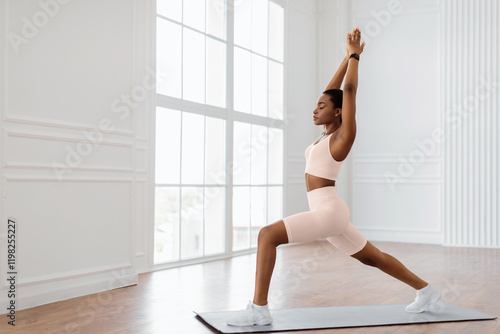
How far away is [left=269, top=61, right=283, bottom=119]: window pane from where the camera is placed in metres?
6.36

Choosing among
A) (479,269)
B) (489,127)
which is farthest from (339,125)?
(489,127)

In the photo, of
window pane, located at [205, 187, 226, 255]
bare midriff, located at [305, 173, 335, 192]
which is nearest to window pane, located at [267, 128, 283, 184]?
window pane, located at [205, 187, 226, 255]

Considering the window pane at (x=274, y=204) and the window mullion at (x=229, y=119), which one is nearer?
the window mullion at (x=229, y=119)

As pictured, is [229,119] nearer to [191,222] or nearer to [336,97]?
[191,222]

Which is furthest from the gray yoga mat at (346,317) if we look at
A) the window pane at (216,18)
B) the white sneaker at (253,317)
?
the window pane at (216,18)

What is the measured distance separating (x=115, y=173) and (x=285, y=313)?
154 centimetres

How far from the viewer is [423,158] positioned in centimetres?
679

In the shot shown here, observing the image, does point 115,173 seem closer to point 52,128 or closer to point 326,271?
point 52,128

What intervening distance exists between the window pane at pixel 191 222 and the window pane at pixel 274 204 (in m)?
1.31

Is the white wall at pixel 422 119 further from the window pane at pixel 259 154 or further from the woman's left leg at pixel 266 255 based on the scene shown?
the woman's left leg at pixel 266 255

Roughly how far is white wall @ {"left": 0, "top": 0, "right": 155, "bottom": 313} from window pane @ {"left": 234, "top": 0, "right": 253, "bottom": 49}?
1.67 meters

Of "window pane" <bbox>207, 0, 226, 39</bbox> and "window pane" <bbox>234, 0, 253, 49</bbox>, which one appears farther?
"window pane" <bbox>234, 0, 253, 49</bbox>

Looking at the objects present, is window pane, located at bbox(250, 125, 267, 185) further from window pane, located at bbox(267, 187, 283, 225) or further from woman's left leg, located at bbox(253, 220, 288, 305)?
woman's left leg, located at bbox(253, 220, 288, 305)

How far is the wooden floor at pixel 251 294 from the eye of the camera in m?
2.71
